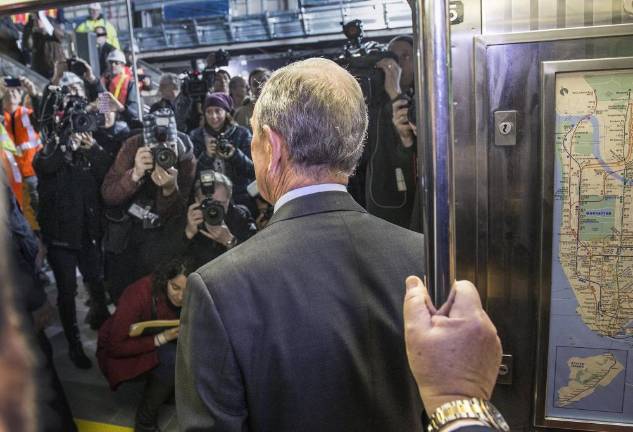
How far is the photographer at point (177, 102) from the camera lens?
6.99 ft

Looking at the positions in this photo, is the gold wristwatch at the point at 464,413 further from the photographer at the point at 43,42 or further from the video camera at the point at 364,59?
the photographer at the point at 43,42

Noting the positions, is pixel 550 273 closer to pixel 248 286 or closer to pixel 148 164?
pixel 248 286

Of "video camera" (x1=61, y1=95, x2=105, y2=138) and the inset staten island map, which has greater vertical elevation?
"video camera" (x1=61, y1=95, x2=105, y2=138)

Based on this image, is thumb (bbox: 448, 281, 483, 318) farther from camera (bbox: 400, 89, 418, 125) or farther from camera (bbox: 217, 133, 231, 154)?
camera (bbox: 217, 133, 231, 154)

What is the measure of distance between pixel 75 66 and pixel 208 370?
191cm

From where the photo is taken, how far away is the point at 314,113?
95 cm

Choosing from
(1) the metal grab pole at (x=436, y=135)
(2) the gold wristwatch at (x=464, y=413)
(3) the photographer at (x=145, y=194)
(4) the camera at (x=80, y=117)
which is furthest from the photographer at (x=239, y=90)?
(2) the gold wristwatch at (x=464, y=413)

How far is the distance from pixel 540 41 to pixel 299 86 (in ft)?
3.41

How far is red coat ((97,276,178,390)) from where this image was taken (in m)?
2.29

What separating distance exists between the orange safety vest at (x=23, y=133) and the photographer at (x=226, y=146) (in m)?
0.84

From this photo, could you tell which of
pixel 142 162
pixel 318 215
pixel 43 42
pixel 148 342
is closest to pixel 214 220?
pixel 142 162

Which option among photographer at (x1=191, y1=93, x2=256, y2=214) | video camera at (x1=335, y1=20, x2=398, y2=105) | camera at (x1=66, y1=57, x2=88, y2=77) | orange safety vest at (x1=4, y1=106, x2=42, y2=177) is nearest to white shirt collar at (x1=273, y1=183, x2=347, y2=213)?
video camera at (x1=335, y1=20, x2=398, y2=105)

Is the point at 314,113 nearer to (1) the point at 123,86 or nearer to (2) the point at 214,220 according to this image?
(2) the point at 214,220

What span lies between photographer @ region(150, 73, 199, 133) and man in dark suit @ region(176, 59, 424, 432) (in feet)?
4.01
